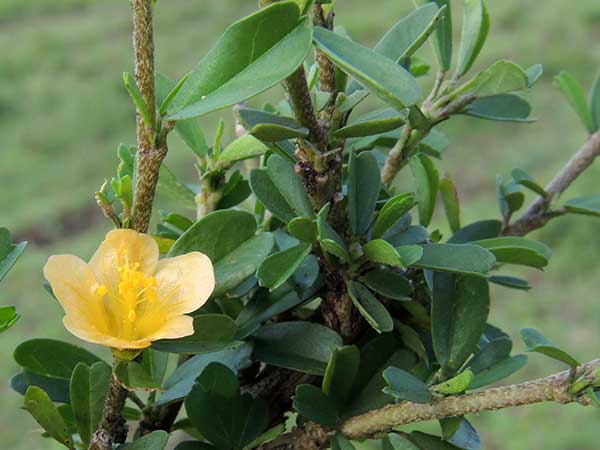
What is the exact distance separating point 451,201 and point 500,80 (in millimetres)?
182

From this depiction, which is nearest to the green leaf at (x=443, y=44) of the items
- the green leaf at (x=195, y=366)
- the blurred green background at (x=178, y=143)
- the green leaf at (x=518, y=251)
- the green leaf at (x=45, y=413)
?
the green leaf at (x=518, y=251)

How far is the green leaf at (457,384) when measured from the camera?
410 millimetres

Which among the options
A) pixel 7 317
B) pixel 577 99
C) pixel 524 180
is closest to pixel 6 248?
pixel 7 317

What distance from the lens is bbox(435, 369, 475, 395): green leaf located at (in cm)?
41

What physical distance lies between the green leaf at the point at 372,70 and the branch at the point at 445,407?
156 mm

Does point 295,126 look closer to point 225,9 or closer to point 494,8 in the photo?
point 494,8

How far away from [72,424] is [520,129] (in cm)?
294

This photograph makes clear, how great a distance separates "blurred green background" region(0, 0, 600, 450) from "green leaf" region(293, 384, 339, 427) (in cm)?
165

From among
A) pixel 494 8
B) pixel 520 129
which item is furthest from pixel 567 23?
pixel 520 129

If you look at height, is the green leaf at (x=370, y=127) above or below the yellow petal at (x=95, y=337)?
above

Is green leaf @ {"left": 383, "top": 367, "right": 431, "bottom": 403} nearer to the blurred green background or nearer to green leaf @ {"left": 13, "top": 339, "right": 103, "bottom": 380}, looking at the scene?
green leaf @ {"left": 13, "top": 339, "right": 103, "bottom": 380}

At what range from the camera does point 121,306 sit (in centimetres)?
44

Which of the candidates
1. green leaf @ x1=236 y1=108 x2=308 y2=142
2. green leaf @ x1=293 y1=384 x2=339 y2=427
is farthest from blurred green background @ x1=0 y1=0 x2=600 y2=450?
green leaf @ x1=236 y1=108 x2=308 y2=142

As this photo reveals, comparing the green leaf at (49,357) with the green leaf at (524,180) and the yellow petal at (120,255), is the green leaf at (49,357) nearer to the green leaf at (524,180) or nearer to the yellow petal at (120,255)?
the yellow petal at (120,255)
